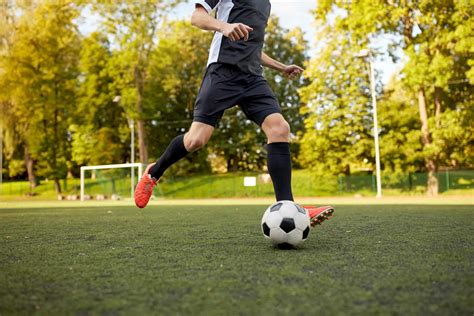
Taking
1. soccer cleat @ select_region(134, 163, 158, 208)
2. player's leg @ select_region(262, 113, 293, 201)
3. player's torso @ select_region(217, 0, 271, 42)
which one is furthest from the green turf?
player's torso @ select_region(217, 0, 271, 42)

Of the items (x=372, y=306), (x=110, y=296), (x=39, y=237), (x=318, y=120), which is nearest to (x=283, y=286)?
(x=372, y=306)

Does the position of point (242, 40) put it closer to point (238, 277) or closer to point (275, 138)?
point (275, 138)

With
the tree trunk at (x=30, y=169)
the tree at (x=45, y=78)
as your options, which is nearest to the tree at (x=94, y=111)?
the tree at (x=45, y=78)

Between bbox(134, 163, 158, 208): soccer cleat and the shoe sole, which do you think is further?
bbox(134, 163, 158, 208): soccer cleat

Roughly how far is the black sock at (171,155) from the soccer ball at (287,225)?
3.45 ft

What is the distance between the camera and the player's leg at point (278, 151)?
12.7 ft

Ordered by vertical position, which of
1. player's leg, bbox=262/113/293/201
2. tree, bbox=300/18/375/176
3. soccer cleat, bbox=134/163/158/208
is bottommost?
soccer cleat, bbox=134/163/158/208

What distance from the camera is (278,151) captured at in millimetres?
3900

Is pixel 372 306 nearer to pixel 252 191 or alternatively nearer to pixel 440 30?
pixel 440 30

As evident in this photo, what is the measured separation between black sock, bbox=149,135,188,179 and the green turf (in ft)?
2.10

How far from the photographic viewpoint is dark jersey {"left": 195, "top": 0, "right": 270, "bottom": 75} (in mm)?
3908

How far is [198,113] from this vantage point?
3.93 meters

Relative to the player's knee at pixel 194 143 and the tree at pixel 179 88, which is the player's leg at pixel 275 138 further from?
the tree at pixel 179 88

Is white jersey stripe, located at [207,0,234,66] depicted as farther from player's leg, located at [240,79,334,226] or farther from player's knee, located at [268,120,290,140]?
player's knee, located at [268,120,290,140]
